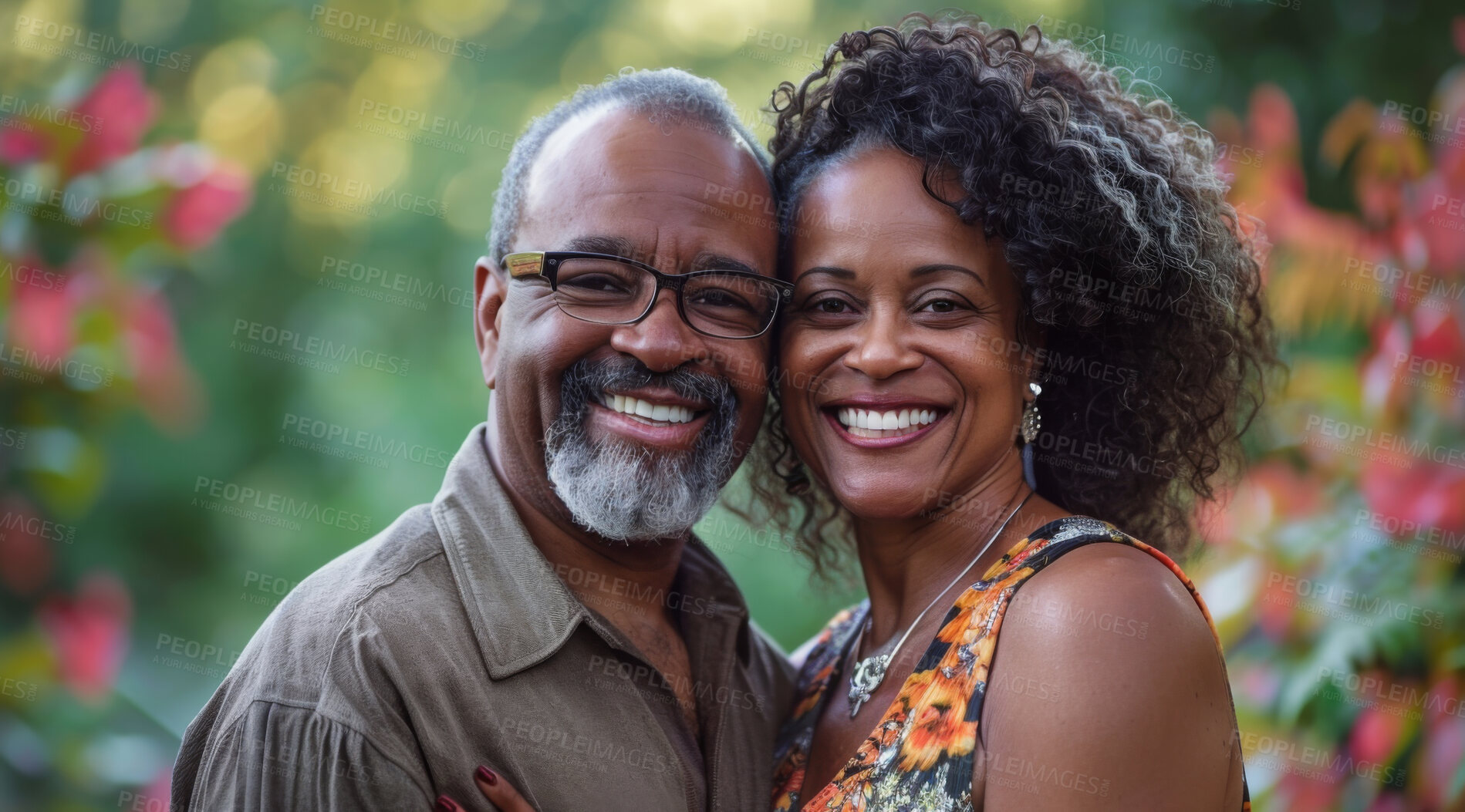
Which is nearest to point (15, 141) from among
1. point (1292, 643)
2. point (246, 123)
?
point (246, 123)

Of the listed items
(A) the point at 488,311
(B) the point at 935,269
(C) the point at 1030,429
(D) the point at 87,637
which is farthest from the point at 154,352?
(C) the point at 1030,429

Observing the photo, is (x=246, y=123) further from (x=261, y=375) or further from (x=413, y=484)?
(x=413, y=484)

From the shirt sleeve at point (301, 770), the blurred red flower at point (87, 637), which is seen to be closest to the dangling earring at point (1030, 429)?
the shirt sleeve at point (301, 770)

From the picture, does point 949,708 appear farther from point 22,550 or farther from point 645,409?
point 22,550

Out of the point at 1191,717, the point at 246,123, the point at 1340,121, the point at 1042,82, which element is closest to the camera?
the point at 1191,717

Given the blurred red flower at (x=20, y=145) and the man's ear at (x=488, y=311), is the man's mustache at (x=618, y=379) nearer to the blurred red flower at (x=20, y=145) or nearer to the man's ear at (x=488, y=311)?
the man's ear at (x=488, y=311)

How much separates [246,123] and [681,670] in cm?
321

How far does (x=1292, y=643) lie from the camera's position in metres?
3.01

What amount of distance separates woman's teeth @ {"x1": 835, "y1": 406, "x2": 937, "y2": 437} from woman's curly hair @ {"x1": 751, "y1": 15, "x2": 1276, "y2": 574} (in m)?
0.32

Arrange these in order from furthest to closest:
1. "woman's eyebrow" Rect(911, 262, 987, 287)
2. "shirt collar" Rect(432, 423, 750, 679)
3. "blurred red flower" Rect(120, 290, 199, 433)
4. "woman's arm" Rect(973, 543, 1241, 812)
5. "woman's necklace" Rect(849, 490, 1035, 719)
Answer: "blurred red flower" Rect(120, 290, 199, 433) < "woman's necklace" Rect(849, 490, 1035, 719) < "woman's eyebrow" Rect(911, 262, 987, 287) < "shirt collar" Rect(432, 423, 750, 679) < "woman's arm" Rect(973, 543, 1241, 812)

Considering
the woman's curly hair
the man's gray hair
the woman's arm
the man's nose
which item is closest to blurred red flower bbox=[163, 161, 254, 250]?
the man's gray hair

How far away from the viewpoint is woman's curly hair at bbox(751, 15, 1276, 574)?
2328 mm

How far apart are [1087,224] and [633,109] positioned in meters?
1.05

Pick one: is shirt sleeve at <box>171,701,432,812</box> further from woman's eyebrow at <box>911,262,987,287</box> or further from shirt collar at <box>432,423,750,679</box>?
woman's eyebrow at <box>911,262,987,287</box>
